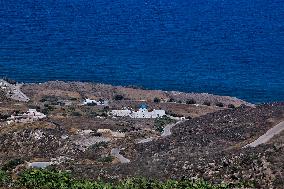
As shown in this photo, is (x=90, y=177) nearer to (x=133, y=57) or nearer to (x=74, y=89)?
(x=74, y=89)

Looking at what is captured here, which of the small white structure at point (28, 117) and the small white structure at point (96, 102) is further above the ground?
the small white structure at point (96, 102)

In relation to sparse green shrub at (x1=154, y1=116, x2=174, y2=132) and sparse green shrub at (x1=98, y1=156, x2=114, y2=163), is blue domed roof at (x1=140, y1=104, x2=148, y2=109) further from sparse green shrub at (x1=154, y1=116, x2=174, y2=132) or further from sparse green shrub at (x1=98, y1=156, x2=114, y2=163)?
sparse green shrub at (x1=98, y1=156, x2=114, y2=163)

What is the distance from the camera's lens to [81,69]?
119m

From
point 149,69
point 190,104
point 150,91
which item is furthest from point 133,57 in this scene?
point 190,104

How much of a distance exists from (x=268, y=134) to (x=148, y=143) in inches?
430

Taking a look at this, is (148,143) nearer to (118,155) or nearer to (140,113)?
(118,155)

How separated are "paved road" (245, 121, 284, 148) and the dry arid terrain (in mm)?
455

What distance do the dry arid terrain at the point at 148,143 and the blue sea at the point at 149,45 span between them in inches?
1171

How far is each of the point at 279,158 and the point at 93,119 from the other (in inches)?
1340

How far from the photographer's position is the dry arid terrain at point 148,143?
3225 cm

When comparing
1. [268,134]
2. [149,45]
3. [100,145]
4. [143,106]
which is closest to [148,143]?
[100,145]

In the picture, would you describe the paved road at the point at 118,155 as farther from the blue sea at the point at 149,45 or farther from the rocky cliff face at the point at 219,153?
the blue sea at the point at 149,45

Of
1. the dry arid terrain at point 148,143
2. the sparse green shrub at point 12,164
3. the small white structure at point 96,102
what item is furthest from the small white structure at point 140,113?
the sparse green shrub at point 12,164

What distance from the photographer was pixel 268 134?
40219mm
